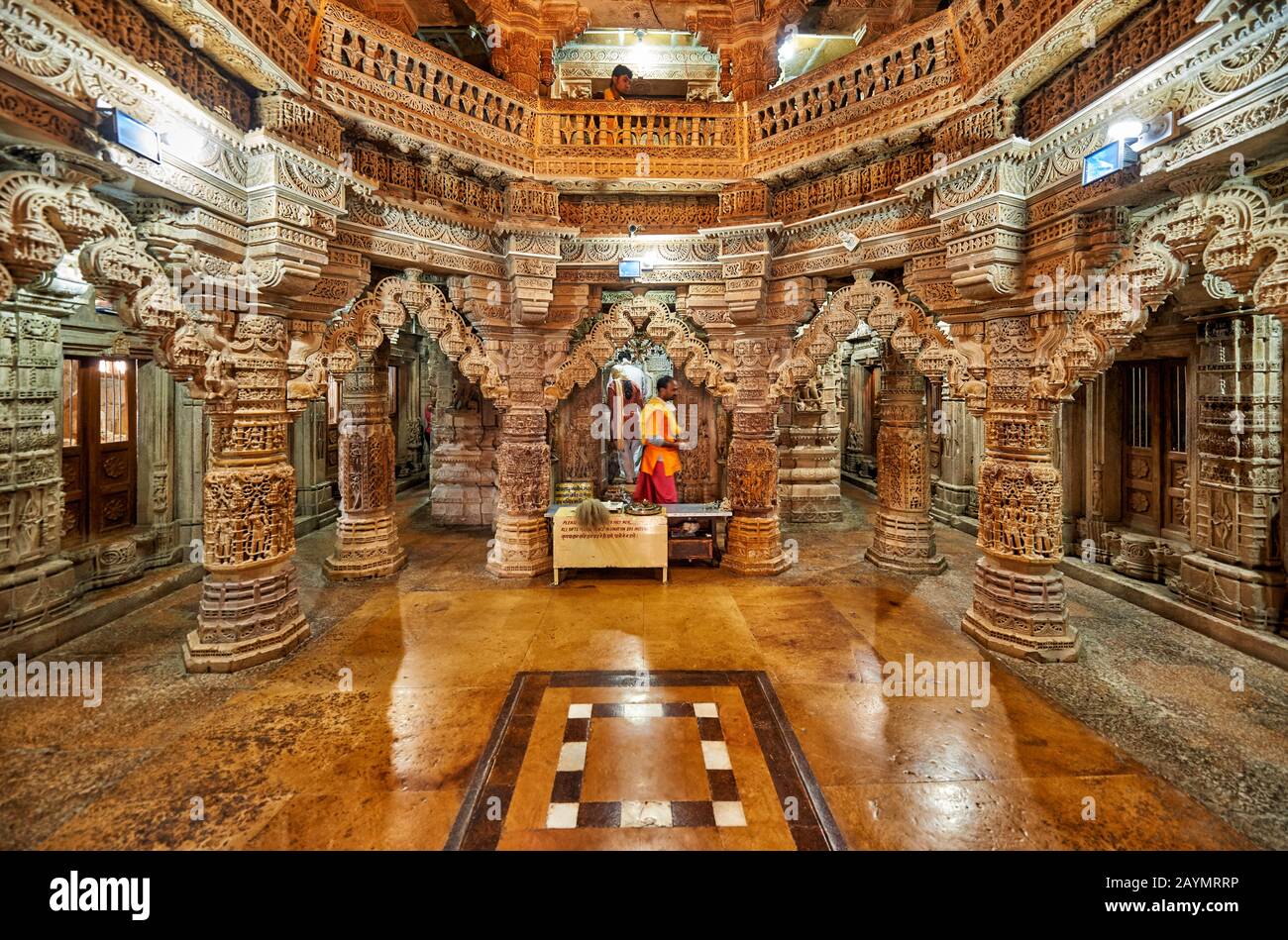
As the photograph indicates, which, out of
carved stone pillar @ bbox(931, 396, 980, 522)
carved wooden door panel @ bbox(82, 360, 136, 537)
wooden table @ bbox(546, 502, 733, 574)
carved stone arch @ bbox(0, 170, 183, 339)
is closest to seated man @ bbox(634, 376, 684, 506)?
wooden table @ bbox(546, 502, 733, 574)

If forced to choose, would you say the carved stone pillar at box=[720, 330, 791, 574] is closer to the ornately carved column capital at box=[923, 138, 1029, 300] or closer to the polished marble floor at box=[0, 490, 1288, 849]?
the polished marble floor at box=[0, 490, 1288, 849]

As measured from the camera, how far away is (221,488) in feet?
14.9

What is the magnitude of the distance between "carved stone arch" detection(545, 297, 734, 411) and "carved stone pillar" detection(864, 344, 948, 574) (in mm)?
2478

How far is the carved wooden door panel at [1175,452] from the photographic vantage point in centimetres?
632

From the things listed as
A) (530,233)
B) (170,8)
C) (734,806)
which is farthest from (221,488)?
(734,806)

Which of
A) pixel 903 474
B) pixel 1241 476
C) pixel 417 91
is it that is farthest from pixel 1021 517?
pixel 417 91

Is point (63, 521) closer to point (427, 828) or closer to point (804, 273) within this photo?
point (427, 828)

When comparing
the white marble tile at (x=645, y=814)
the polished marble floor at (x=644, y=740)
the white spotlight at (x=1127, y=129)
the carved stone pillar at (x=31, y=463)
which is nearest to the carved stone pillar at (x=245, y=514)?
the polished marble floor at (x=644, y=740)

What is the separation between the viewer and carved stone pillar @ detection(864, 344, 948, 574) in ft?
24.4

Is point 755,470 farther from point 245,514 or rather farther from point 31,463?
point 31,463

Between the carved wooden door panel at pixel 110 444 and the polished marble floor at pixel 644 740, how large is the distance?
1821 millimetres

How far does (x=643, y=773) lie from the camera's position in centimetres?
320

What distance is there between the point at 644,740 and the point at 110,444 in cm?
762

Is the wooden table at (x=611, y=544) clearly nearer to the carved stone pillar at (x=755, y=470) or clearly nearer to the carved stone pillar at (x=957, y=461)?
the carved stone pillar at (x=755, y=470)
